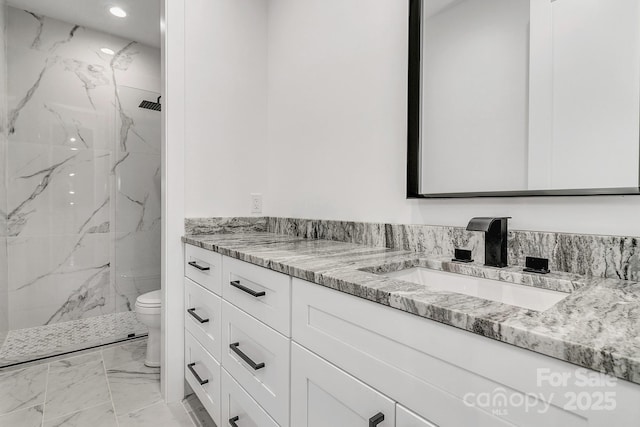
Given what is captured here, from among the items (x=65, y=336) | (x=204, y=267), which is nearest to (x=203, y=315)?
(x=204, y=267)

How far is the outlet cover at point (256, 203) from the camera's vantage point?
6.58 feet

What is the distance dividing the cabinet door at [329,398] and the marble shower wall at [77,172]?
7.81 ft

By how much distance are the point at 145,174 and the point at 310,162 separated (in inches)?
69.5

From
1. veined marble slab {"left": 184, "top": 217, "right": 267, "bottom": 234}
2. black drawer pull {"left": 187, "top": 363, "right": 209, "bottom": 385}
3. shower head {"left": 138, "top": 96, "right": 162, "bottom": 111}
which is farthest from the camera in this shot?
shower head {"left": 138, "top": 96, "right": 162, "bottom": 111}

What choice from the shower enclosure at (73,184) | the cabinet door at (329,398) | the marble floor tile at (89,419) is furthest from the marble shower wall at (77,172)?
the cabinet door at (329,398)

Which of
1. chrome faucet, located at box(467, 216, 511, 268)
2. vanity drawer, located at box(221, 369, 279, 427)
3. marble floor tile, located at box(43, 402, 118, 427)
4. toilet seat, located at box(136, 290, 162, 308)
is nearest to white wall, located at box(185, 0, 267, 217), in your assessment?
toilet seat, located at box(136, 290, 162, 308)

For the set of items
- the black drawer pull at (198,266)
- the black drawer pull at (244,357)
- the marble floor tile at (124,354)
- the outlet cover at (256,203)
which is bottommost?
the marble floor tile at (124,354)

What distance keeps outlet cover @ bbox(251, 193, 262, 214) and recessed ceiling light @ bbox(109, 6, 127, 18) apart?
1734 mm

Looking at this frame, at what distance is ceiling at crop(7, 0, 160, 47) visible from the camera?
7.44 feet

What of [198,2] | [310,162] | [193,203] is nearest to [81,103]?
[198,2]

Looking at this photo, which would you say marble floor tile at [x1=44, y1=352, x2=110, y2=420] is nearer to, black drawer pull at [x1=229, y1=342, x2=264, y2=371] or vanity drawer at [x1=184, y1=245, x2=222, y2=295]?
vanity drawer at [x1=184, y1=245, x2=222, y2=295]

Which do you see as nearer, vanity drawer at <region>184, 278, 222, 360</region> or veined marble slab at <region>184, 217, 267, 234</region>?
vanity drawer at <region>184, 278, 222, 360</region>

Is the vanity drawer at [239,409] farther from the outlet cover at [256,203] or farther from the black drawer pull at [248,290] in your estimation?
the outlet cover at [256,203]

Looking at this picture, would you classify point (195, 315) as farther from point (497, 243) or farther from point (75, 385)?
point (497, 243)
